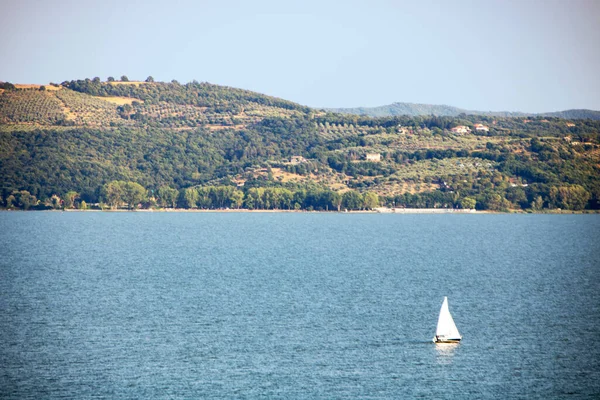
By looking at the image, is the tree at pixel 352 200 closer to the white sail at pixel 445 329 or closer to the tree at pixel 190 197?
the tree at pixel 190 197

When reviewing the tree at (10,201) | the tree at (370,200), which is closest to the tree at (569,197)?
the tree at (370,200)

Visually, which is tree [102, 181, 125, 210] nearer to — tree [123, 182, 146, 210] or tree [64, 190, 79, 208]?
tree [123, 182, 146, 210]

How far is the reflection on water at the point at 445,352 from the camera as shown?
39.2 m

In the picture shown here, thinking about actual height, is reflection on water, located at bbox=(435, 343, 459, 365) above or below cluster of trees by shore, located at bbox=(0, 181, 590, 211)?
above

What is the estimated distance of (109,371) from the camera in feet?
120

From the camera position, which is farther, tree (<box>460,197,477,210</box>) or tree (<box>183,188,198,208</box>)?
tree (<box>183,188,198,208</box>)

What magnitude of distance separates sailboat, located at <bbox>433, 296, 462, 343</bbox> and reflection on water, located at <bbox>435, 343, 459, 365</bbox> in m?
0.27

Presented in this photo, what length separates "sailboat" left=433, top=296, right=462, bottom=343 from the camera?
42438 mm

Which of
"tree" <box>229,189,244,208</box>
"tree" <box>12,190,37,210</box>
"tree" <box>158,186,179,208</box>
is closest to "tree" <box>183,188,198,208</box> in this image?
"tree" <box>158,186,179,208</box>

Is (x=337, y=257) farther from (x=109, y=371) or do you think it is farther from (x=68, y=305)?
(x=109, y=371)

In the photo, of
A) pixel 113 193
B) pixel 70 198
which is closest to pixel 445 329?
pixel 113 193

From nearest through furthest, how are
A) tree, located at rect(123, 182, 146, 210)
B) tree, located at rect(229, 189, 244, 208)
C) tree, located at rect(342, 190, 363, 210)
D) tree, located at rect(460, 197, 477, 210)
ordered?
1. tree, located at rect(460, 197, 477, 210)
2. tree, located at rect(342, 190, 363, 210)
3. tree, located at rect(123, 182, 146, 210)
4. tree, located at rect(229, 189, 244, 208)

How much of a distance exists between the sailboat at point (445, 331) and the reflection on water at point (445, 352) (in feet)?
0.88

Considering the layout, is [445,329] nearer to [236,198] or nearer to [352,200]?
[352,200]
